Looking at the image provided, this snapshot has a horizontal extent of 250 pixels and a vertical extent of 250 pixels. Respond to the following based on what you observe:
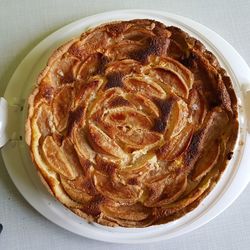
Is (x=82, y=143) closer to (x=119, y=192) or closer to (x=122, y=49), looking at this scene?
(x=119, y=192)

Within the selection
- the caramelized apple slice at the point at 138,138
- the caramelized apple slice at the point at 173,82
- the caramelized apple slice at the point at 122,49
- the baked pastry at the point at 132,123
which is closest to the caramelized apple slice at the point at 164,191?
the baked pastry at the point at 132,123

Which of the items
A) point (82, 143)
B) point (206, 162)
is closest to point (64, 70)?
point (82, 143)

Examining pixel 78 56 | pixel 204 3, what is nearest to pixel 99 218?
pixel 78 56

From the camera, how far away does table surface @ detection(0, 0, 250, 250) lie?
1.44 meters

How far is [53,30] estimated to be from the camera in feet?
5.15

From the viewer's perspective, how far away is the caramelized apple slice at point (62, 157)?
1329mm

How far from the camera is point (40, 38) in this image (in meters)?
1.56

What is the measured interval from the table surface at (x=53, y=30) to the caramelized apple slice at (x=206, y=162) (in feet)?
0.68

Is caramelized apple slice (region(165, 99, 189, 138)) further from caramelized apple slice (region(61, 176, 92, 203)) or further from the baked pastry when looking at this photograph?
caramelized apple slice (region(61, 176, 92, 203))

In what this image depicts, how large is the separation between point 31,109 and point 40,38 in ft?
1.03

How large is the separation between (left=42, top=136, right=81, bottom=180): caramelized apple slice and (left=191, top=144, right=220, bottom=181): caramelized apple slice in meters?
0.31

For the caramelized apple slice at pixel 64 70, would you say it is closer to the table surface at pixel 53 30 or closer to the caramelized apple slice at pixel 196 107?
the table surface at pixel 53 30

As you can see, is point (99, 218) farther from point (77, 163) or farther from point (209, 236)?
point (209, 236)

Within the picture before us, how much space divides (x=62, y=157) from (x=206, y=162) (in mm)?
382
